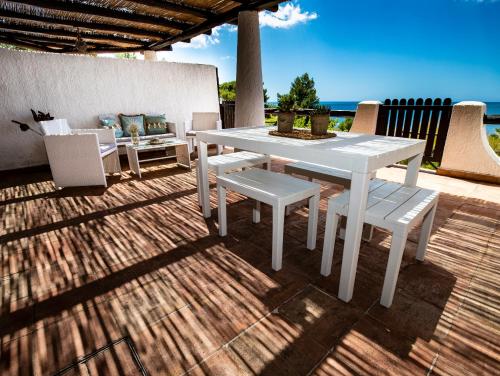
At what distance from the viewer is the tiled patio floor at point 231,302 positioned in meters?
1.12

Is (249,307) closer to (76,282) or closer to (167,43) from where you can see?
(76,282)

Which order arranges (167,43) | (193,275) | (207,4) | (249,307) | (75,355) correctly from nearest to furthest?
(75,355) < (249,307) < (193,275) < (207,4) < (167,43)

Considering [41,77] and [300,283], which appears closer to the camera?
[300,283]

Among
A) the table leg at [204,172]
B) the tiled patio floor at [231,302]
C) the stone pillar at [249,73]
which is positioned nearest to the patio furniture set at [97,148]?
the tiled patio floor at [231,302]

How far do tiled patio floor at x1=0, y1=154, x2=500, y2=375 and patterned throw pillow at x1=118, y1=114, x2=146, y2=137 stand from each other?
2801mm

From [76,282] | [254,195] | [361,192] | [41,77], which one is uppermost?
[41,77]

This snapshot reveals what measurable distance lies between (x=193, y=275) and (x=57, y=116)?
469cm

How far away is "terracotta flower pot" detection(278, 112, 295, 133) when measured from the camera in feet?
6.55

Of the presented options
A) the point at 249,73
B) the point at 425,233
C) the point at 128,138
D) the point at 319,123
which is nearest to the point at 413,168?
the point at 425,233

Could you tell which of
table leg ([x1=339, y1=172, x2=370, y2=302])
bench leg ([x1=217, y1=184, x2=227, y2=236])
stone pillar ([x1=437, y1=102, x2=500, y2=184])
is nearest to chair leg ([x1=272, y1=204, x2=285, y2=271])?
table leg ([x1=339, y1=172, x2=370, y2=302])

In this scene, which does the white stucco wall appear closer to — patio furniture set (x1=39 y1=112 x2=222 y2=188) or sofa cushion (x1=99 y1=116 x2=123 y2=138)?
sofa cushion (x1=99 y1=116 x2=123 y2=138)

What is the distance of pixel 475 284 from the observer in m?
1.58

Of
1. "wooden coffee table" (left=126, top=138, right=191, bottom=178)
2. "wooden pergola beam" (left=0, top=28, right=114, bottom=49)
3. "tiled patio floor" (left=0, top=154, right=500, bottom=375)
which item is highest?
"wooden pergola beam" (left=0, top=28, right=114, bottom=49)

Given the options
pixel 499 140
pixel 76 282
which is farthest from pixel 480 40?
pixel 76 282
